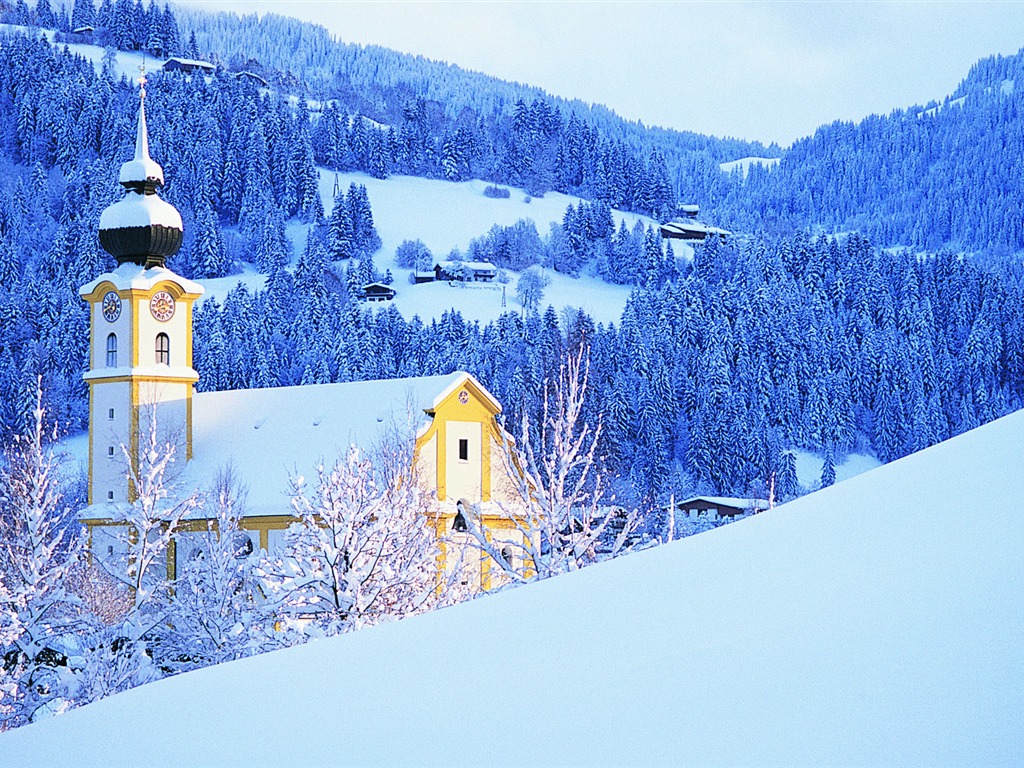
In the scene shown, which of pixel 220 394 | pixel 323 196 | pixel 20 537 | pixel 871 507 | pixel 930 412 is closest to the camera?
pixel 871 507

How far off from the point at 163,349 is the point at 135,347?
0.86 metres

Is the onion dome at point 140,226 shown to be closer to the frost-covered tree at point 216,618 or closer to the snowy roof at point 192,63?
the frost-covered tree at point 216,618

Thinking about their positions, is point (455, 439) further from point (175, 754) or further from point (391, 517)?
point (175, 754)

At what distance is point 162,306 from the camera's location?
43.2m

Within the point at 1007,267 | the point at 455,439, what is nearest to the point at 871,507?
the point at 455,439

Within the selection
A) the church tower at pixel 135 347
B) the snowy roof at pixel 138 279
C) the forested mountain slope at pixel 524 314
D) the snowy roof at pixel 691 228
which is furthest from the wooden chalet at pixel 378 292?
the snowy roof at pixel 138 279


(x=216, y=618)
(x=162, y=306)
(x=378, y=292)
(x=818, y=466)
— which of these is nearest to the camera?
(x=216, y=618)

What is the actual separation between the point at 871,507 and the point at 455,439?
36237mm

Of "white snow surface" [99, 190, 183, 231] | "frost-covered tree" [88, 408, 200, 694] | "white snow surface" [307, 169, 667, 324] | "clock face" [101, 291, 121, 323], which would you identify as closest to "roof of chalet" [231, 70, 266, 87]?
"white snow surface" [307, 169, 667, 324]

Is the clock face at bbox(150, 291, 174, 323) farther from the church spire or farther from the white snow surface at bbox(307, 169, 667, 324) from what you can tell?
the white snow surface at bbox(307, 169, 667, 324)

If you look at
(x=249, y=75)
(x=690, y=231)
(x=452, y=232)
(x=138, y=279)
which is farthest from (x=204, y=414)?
(x=249, y=75)

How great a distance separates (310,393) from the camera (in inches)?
1708

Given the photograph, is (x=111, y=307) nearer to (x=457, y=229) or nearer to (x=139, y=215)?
(x=139, y=215)

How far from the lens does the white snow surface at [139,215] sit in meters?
43.2
